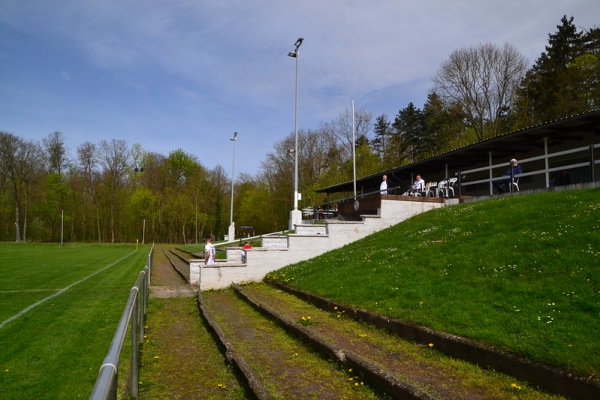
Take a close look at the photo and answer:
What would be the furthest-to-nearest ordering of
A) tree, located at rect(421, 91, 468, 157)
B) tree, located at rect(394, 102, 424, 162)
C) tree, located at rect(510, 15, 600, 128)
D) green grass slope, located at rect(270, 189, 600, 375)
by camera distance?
1. tree, located at rect(394, 102, 424, 162)
2. tree, located at rect(421, 91, 468, 157)
3. tree, located at rect(510, 15, 600, 128)
4. green grass slope, located at rect(270, 189, 600, 375)

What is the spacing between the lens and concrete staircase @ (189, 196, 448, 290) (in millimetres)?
13461

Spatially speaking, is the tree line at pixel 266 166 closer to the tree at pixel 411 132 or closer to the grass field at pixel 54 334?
the tree at pixel 411 132

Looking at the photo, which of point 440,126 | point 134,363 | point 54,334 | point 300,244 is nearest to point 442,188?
point 300,244

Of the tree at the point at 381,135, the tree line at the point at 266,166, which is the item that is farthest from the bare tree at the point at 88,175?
the tree at the point at 381,135

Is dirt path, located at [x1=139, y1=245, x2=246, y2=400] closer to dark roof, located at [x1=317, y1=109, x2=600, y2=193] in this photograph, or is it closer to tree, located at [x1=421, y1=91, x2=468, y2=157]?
dark roof, located at [x1=317, y1=109, x2=600, y2=193]

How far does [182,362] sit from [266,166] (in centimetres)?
5135

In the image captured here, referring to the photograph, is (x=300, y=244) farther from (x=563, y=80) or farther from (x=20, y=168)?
(x=20, y=168)

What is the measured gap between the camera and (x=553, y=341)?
4148 mm

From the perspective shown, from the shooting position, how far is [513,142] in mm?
17453

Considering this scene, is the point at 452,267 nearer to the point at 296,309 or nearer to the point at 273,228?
the point at 296,309

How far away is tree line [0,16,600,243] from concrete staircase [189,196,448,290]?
771 inches

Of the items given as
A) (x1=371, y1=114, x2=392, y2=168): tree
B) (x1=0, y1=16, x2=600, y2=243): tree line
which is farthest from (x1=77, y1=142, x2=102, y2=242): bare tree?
(x1=371, y1=114, x2=392, y2=168): tree

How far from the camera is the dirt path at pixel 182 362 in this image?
4973mm

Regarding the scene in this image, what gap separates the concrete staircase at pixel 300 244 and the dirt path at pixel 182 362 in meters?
3.13
